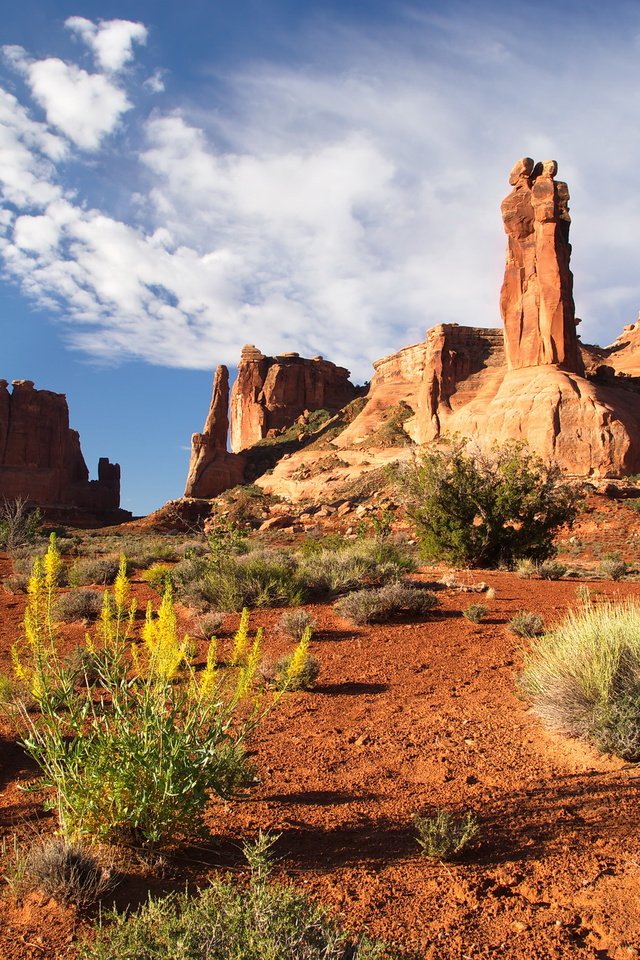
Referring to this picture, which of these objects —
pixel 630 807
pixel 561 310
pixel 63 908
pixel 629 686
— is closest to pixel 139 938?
pixel 63 908

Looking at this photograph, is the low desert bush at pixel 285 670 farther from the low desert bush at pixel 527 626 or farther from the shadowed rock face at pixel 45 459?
the shadowed rock face at pixel 45 459

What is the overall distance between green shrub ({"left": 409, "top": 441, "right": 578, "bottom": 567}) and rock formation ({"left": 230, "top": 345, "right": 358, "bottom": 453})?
57.2 m

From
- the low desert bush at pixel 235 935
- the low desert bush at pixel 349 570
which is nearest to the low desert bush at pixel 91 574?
the low desert bush at pixel 349 570

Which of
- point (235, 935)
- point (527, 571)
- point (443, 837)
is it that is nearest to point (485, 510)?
point (527, 571)

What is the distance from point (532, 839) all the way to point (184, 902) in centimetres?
193

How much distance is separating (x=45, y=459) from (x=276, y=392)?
97.9ft

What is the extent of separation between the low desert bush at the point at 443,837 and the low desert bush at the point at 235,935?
86 cm

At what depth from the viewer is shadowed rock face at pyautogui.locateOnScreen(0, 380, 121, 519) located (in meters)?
70.0

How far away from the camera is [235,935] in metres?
1.88

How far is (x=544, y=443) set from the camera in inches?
1292

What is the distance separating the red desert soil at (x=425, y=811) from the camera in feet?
8.05

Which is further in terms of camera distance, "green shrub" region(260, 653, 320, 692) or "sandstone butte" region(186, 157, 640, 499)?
"sandstone butte" region(186, 157, 640, 499)

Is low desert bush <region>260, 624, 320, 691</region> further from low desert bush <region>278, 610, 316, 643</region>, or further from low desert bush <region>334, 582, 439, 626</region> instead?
low desert bush <region>334, 582, 439, 626</region>

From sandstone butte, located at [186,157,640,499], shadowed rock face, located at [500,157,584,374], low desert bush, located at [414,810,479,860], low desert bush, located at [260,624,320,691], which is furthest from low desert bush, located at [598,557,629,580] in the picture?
shadowed rock face, located at [500,157,584,374]
